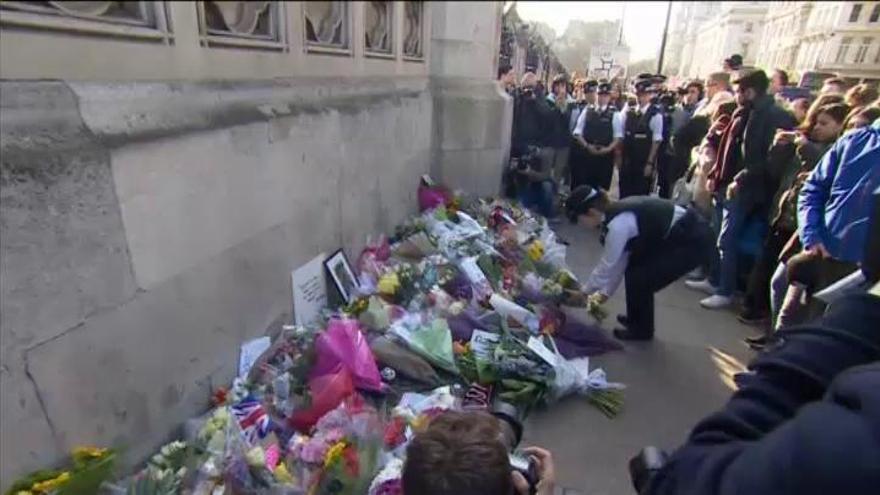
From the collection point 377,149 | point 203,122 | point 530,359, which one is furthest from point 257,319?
point 377,149

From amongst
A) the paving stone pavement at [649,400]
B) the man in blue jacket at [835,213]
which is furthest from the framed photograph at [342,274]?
the man in blue jacket at [835,213]

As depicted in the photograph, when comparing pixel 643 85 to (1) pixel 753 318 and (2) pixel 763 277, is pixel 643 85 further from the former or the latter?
(1) pixel 753 318

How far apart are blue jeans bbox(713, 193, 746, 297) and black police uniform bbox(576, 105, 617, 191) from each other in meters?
1.98

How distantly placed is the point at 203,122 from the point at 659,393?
9.06 ft

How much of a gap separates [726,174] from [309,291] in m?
3.27

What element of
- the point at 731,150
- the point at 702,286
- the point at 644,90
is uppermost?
the point at 644,90

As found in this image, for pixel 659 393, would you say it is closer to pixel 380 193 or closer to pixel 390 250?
pixel 390 250

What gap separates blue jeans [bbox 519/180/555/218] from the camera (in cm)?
611

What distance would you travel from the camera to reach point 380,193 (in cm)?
404

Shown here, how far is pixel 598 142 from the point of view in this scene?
5980mm

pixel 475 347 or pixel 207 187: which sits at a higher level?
pixel 207 187

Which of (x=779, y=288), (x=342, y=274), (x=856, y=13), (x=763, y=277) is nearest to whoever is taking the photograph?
(x=856, y=13)

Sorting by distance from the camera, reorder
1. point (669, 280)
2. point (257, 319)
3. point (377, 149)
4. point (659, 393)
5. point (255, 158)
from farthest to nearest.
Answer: point (377, 149) → point (669, 280) → point (659, 393) → point (257, 319) → point (255, 158)

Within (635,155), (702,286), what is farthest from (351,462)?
(635,155)
